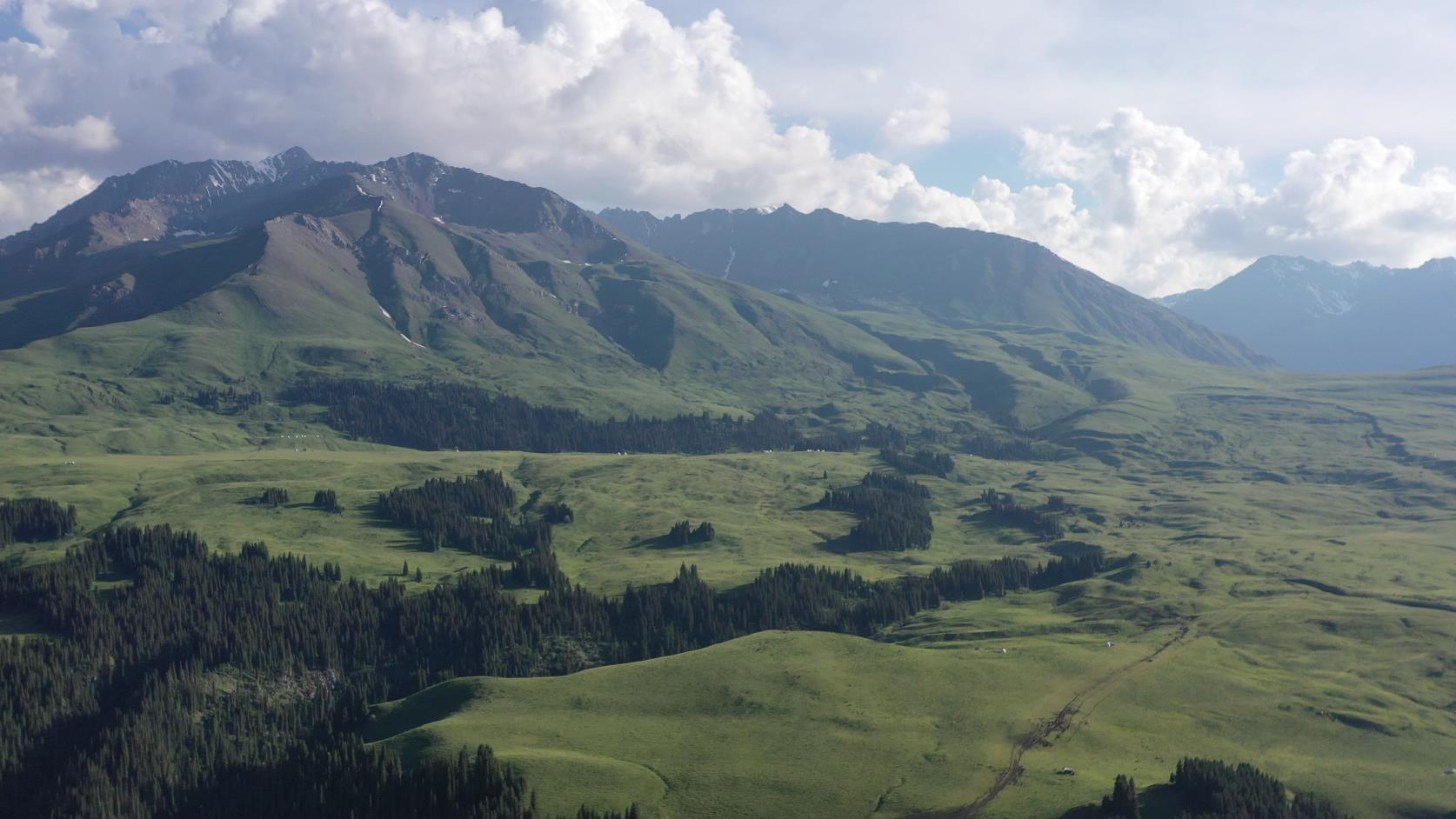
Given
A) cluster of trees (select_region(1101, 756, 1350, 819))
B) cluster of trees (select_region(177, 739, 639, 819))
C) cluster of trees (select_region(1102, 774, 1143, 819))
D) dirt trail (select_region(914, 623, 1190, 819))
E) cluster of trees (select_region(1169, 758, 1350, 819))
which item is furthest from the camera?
cluster of trees (select_region(177, 739, 639, 819))

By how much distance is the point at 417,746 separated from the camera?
6786 inches

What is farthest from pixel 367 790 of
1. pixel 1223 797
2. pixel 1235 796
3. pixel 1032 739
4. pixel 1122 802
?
pixel 1235 796

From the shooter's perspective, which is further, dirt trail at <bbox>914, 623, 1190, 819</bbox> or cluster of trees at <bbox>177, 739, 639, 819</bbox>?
cluster of trees at <bbox>177, 739, 639, 819</bbox>

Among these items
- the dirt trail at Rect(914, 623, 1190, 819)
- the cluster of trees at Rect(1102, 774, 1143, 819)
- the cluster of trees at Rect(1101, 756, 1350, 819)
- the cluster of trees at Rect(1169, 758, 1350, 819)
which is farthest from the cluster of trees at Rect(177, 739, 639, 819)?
the cluster of trees at Rect(1169, 758, 1350, 819)

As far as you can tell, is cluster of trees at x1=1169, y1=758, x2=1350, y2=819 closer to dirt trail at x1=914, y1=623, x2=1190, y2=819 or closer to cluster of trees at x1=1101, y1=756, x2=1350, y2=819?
cluster of trees at x1=1101, y1=756, x2=1350, y2=819

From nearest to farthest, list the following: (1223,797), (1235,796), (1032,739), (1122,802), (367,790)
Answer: (1122,802) → (1223,797) → (1235,796) → (367,790) → (1032,739)

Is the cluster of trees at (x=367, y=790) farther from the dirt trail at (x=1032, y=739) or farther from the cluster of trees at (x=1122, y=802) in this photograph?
the cluster of trees at (x=1122, y=802)

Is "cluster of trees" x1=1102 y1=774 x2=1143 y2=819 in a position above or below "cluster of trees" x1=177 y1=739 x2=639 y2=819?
above

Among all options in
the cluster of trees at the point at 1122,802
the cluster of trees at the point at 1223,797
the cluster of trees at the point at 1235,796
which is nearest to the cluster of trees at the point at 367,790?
the cluster of trees at the point at 1122,802

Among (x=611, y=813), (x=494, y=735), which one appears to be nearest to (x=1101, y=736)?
(x=611, y=813)

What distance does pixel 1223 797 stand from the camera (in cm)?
14762

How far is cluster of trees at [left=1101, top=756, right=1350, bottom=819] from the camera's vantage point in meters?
144

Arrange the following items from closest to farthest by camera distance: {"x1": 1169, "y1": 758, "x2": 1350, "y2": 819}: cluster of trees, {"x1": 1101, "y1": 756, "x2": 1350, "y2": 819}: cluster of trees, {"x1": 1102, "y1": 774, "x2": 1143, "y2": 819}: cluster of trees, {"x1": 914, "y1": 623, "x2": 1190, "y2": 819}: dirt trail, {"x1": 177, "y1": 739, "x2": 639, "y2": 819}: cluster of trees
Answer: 1. {"x1": 1102, "y1": 774, "x2": 1143, "y2": 819}: cluster of trees
2. {"x1": 1101, "y1": 756, "x2": 1350, "y2": 819}: cluster of trees
3. {"x1": 1169, "y1": 758, "x2": 1350, "y2": 819}: cluster of trees
4. {"x1": 914, "y1": 623, "x2": 1190, "y2": 819}: dirt trail
5. {"x1": 177, "y1": 739, "x2": 639, "y2": 819}: cluster of trees

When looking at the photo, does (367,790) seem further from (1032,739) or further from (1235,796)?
(1235,796)
